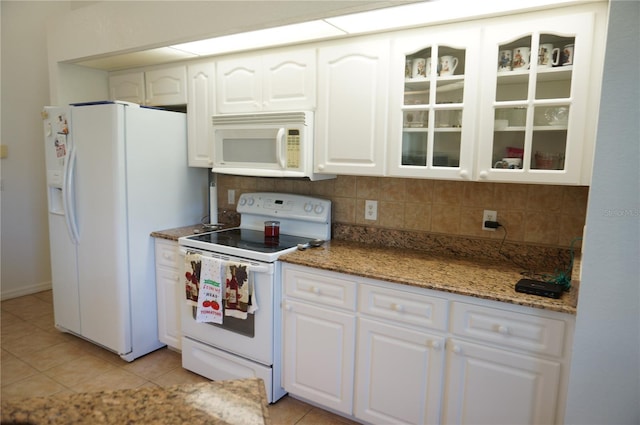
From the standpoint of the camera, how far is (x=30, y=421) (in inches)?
32.9

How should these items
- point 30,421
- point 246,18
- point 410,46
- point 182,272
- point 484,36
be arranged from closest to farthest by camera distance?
1. point 30,421
2. point 484,36
3. point 410,46
4. point 246,18
5. point 182,272

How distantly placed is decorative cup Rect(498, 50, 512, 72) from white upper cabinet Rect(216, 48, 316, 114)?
979 millimetres

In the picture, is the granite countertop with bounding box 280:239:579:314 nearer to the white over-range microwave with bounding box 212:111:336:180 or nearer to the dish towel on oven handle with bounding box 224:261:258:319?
the dish towel on oven handle with bounding box 224:261:258:319

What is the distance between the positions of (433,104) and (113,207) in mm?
2040

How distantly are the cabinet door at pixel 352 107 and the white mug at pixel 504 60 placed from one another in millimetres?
538

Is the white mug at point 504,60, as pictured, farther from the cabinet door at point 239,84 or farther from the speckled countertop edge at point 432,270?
the cabinet door at point 239,84

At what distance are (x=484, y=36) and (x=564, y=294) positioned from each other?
1.18m

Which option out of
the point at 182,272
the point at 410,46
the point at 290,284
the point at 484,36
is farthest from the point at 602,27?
the point at 182,272

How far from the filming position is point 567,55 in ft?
5.82

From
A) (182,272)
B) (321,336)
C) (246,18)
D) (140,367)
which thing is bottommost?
(140,367)

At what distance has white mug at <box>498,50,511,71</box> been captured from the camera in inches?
74.4

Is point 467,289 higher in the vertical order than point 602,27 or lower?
lower

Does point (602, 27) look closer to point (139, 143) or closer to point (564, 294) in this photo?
point (564, 294)

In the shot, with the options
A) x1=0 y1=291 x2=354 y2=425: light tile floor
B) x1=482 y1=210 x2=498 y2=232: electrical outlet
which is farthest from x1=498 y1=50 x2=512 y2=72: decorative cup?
x1=0 y1=291 x2=354 y2=425: light tile floor
